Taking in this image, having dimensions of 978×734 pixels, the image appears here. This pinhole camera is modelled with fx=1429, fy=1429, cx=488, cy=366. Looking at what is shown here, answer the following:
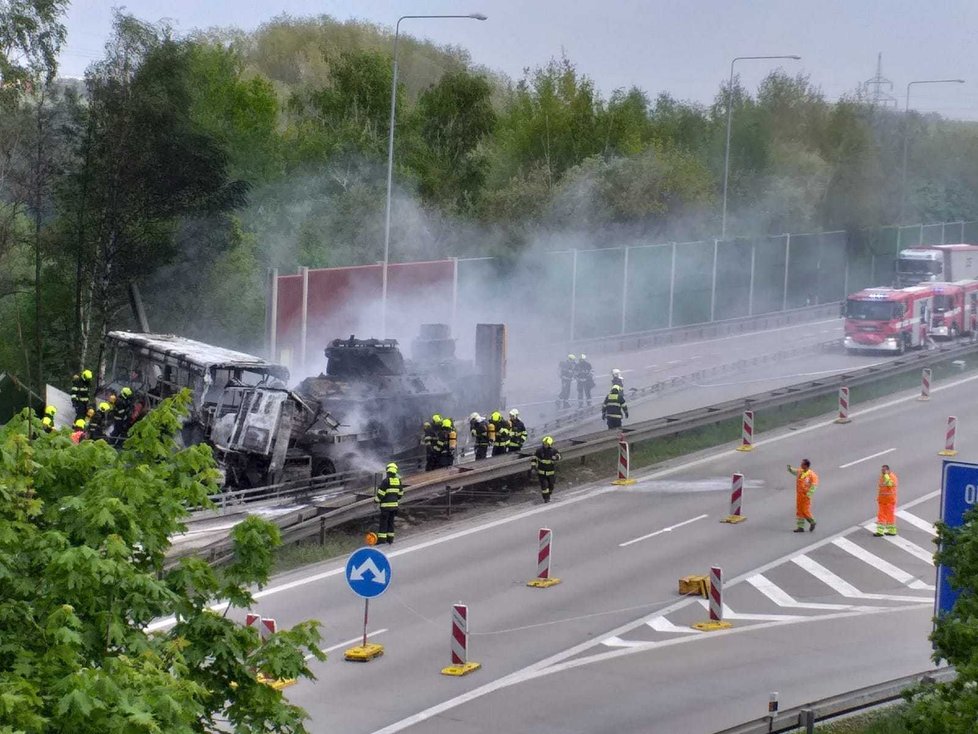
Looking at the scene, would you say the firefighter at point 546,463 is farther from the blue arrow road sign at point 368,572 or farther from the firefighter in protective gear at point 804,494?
the blue arrow road sign at point 368,572

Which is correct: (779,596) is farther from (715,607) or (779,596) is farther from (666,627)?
(666,627)

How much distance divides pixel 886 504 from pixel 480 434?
7.95 metres

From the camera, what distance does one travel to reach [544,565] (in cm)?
2086

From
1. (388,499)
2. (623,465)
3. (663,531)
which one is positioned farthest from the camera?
(623,465)

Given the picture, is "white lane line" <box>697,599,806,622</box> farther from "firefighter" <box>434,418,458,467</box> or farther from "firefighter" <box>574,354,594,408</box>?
"firefighter" <box>574,354,594,408</box>

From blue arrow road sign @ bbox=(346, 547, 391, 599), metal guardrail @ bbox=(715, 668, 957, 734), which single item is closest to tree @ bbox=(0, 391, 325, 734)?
metal guardrail @ bbox=(715, 668, 957, 734)

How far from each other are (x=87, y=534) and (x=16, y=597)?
1.72ft

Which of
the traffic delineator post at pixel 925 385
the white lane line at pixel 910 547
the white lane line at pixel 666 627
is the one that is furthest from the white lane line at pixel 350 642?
the traffic delineator post at pixel 925 385

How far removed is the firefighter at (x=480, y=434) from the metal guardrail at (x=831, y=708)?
13813 millimetres

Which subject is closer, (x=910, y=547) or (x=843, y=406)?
(x=910, y=547)

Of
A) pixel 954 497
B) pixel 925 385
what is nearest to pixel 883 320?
pixel 925 385

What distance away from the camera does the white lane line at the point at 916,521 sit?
81.3 feet

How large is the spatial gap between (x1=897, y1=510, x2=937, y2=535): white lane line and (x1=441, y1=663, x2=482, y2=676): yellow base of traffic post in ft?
35.0

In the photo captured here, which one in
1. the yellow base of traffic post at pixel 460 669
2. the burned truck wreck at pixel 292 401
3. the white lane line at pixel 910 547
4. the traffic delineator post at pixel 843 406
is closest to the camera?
the yellow base of traffic post at pixel 460 669
